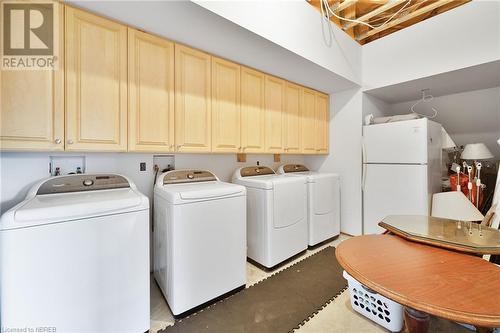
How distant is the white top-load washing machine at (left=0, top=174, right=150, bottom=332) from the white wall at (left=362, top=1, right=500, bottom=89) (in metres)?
3.28

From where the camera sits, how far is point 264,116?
2748mm

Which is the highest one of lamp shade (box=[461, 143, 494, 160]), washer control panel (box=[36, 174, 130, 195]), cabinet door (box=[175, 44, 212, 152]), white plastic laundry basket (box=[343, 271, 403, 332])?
cabinet door (box=[175, 44, 212, 152])

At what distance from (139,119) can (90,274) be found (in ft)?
3.79

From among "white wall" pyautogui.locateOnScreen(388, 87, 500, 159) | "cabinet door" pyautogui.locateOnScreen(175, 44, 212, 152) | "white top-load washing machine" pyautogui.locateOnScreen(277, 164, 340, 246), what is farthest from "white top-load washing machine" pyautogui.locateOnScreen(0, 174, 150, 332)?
"white wall" pyautogui.locateOnScreen(388, 87, 500, 159)

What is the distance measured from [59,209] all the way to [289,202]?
6.67 ft

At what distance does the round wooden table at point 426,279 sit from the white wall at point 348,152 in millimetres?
2114

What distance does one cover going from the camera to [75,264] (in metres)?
1.23

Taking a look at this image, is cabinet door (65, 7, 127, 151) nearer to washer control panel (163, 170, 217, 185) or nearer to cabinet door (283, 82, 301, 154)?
washer control panel (163, 170, 217, 185)

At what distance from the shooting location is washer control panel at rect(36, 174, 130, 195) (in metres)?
1.62

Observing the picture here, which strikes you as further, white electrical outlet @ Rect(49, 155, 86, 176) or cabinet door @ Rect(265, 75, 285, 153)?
cabinet door @ Rect(265, 75, 285, 153)

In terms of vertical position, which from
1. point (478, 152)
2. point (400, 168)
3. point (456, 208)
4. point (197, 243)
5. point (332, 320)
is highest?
point (478, 152)

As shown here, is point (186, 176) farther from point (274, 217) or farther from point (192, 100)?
point (274, 217)

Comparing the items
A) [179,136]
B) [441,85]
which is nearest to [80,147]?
[179,136]

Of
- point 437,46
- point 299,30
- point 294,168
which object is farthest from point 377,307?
point 437,46
